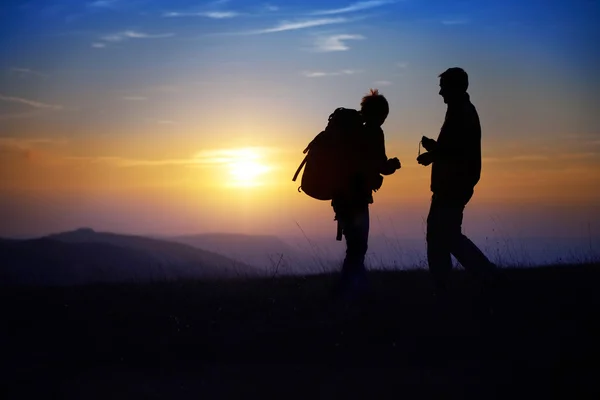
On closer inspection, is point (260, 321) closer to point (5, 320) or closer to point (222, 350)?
point (222, 350)

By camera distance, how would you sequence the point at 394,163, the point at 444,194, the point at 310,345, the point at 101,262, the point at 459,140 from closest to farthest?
1. the point at 310,345
2. the point at 394,163
3. the point at 459,140
4. the point at 444,194
5. the point at 101,262

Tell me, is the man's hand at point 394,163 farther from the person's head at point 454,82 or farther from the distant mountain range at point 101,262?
the distant mountain range at point 101,262

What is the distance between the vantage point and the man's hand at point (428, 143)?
8359 millimetres

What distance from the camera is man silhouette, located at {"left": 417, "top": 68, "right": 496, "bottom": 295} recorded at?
8.28m

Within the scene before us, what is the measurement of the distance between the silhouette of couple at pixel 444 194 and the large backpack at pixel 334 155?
16 centimetres

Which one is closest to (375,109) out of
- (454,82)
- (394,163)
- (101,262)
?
(394,163)

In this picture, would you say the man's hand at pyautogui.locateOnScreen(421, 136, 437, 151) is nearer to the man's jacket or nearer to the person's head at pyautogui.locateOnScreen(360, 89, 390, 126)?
the man's jacket

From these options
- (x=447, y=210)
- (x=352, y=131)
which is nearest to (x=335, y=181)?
(x=352, y=131)

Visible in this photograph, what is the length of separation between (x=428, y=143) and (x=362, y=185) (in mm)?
931

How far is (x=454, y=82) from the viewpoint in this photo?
27.2 feet

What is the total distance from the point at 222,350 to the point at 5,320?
3076mm

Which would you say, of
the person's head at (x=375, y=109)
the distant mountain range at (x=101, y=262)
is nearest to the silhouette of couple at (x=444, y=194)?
the person's head at (x=375, y=109)

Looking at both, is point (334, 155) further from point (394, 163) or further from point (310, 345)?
point (310, 345)

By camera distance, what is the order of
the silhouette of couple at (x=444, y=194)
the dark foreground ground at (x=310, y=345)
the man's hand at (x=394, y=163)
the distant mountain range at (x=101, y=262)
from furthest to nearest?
the distant mountain range at (x=101, y=262) → the silhouette of couple at (x=444, y=194) → the man's hand at (x=394, y=163) → the dark foreground ground at (x=310, y=345)
